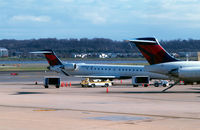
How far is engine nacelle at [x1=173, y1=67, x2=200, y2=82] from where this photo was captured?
4525 centimetres

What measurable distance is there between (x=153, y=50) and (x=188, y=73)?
437 cm

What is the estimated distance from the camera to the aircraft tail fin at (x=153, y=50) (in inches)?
1821

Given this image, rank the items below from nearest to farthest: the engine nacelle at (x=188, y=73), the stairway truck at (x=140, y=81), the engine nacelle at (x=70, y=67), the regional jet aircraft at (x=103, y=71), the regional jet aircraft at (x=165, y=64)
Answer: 1. the engine nacelle at (x=188, y=73)
2. the regional jet aircraft at (x=165, y=64)
3. the stairway truck at (x=140, y=81)
4. the regional jet aircraft at (x=103, y=71)
5. the engine nacelle at (x=70, y=67)

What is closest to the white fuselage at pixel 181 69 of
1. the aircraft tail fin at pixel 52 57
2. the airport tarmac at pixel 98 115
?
the airport tarmac at pixel 98 115

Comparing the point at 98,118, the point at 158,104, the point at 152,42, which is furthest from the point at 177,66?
the point at 98,118

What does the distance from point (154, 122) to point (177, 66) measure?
2318 centimetres

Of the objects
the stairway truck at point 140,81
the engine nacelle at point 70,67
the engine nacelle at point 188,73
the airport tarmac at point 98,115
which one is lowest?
the airport tarmac at point 98,115

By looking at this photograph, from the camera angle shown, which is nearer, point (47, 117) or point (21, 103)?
point (47, 117)

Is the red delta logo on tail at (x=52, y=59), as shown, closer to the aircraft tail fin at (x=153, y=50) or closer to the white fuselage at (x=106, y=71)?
the white fuselage at (x=106, y=71)

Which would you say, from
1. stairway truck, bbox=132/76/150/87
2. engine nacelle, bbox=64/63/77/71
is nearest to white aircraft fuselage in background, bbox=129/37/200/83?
stairway truck, bbox=132/76/150/87

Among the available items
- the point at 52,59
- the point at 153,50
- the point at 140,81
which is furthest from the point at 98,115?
the point at 52,59

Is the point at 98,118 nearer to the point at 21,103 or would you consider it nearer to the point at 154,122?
the point at 154,122

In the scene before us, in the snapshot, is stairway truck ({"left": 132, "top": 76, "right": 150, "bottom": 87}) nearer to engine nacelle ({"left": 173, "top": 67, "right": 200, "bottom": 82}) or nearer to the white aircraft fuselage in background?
the white aircraft fuselage in background

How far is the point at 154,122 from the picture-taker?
23.3 m
